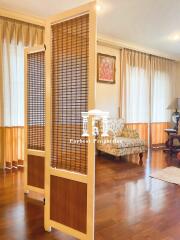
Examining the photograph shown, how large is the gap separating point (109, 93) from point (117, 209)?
356 cm

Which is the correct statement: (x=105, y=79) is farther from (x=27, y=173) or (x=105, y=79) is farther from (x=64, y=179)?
(x=64, y=179)

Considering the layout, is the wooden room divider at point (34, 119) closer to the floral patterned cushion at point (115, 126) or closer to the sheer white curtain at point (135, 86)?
the floral patterned cushion at point (115, 126)

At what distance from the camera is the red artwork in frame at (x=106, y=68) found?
5418 millimetres

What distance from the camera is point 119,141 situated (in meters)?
4.72

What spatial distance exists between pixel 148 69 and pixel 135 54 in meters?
0.66

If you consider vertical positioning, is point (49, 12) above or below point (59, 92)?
above

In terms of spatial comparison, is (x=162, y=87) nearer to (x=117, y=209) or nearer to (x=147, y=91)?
(x=147, y=91)

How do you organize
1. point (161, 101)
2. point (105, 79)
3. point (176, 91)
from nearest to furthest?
point (105, 79), point (161, 101), point (176, 91)

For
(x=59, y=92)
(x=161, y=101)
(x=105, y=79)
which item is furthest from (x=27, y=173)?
(x=161, y=101)

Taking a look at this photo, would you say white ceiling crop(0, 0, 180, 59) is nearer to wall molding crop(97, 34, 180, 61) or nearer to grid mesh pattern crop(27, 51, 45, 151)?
wall molding crop(97, 34, 180, 61)

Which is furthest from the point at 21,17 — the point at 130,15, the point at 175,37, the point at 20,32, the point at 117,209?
the point at 117,209

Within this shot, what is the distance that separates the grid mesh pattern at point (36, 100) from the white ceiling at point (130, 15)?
139 cm

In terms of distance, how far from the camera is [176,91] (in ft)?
24.1

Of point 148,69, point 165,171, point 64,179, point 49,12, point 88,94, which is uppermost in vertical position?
point 49,12
